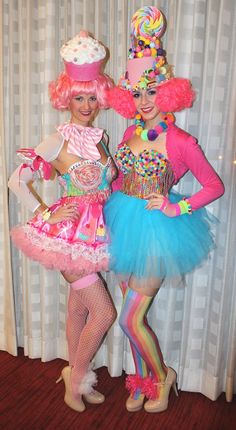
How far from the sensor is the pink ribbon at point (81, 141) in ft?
6.00

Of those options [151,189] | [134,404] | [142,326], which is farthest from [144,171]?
[134,404]

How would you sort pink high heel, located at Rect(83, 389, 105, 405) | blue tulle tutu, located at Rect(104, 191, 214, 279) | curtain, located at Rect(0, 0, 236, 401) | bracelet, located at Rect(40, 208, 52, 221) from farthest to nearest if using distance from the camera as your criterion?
pink high heel, located at Rect(83, 389, 105, 405)
curtain, located at Rect(0, 0, 236, 401)
bracelet, located at Rect(40, 208, 52, 221)
blue tulle tutu, located at Rect(104, 191, 214, 279)

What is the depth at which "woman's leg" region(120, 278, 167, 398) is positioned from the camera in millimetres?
1842

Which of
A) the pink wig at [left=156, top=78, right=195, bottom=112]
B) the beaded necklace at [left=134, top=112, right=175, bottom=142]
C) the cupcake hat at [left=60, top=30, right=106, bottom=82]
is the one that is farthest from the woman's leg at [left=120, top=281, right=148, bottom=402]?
the cupcake hat at [left=60, top=30, right=106, bottom=82]

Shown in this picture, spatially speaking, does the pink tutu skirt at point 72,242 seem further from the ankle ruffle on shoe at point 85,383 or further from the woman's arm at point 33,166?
the ankle ruffle on shoe at point 85,383

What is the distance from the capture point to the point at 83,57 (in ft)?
5.72

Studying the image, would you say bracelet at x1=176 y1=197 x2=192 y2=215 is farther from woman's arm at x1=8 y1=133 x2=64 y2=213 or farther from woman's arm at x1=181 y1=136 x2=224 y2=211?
woman's arm at x1=8 y1=133 x2=64 y2=213

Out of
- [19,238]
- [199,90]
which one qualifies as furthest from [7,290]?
[199,90]

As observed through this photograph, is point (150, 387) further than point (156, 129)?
Yes

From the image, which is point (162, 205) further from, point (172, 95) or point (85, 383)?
point (85, 383)

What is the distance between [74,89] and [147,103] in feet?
1.08

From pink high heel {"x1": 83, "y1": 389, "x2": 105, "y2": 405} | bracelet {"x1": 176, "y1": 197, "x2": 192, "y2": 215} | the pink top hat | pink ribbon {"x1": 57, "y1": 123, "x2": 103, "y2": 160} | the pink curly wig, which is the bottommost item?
pink high heel {"x1": 83, "y1": 389, "x2": 105, "y2": 405}

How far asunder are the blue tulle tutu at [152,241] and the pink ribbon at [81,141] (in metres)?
0.25

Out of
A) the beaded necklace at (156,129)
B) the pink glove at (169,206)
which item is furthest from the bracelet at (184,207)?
the beaded necklace at (156,129)
